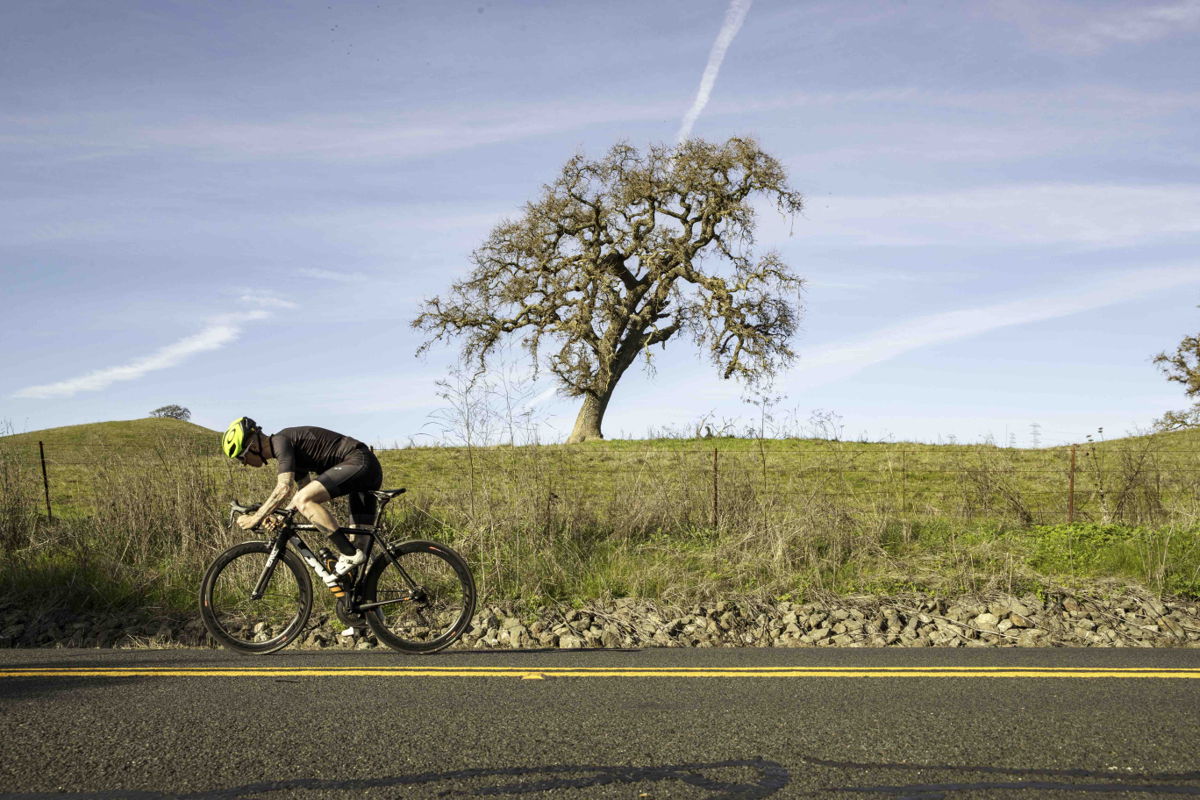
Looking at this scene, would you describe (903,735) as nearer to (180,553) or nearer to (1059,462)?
(180,553)

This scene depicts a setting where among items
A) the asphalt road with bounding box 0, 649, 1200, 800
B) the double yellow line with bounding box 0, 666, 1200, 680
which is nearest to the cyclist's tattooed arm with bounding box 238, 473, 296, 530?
the asphalt road with bounding box 0, 649, 1200, 800

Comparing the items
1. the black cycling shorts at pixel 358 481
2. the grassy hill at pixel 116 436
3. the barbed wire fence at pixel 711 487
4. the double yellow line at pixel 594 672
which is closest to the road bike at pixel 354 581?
the black cycling shorts at pixel 358 481

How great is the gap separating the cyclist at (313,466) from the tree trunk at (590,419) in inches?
1156

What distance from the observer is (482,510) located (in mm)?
11180

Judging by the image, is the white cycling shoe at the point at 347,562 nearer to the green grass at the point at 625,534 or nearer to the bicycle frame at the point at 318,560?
the bicycle frame at the point at 318,560

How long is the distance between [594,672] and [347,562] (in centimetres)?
246

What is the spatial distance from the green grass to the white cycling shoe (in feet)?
7.00

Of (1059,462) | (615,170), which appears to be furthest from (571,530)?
(615,170)

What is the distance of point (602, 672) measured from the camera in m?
6.84

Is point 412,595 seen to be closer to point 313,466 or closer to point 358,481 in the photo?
Answer: point 358,481

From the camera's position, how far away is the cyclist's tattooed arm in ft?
25.6

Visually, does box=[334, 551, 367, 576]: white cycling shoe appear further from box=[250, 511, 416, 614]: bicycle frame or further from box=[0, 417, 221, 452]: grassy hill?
box=[0, 417, 221, 452]: grassy hill

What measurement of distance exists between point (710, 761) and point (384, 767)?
1.59m

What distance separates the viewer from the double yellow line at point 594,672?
22.0ft
